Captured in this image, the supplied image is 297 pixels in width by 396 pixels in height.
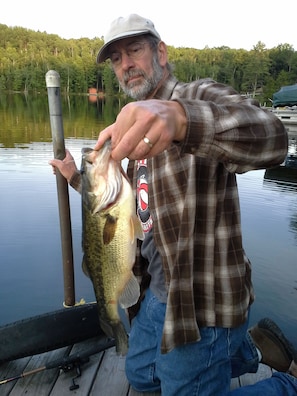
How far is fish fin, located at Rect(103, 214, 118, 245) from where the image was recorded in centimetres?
196

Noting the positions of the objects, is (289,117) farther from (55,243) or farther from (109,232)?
(109,232)

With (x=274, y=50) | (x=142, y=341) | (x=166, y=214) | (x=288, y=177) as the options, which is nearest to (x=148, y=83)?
(x=166, y=214)

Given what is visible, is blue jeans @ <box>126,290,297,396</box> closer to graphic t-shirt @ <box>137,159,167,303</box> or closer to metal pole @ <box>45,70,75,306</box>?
graphic t-shirt @ <box>137,159,167,303</box>

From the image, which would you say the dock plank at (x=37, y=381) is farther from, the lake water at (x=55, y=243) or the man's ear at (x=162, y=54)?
the lake water at (x=55, y=243)

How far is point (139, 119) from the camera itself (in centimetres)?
143

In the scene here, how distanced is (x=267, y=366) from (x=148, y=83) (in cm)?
269

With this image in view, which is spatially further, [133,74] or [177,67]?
[177,67]

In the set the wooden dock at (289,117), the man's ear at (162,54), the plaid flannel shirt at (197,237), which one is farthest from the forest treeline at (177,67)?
the plaid flannel shirt at (197,237)

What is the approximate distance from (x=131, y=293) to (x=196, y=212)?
65 cm

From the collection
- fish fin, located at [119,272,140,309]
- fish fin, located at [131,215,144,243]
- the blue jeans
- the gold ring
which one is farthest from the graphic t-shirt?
the gold ring

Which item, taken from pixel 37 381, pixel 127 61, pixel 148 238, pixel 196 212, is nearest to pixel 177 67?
pixel 127 61

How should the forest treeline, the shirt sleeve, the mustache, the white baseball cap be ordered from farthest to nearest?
the forest treeline, the mustache, the white baseball cap, the shirt sleeve

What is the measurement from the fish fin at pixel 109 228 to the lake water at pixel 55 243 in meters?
4.88

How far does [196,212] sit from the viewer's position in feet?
6.97
